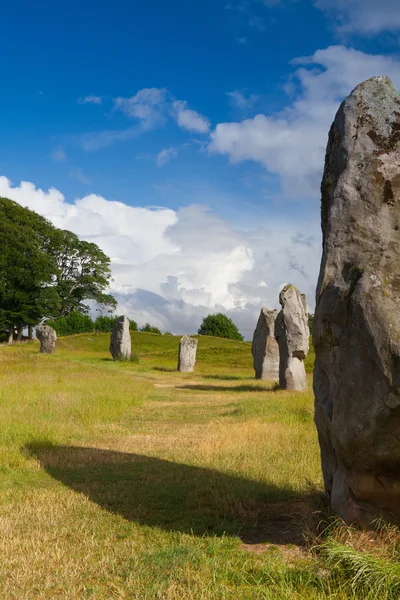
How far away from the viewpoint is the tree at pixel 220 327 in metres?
98.9

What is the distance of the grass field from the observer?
455 cm

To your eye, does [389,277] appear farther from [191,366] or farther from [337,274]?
[191,366]

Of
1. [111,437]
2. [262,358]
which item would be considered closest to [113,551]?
[111,437]

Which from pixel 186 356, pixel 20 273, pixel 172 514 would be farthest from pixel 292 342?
pixel 20 273

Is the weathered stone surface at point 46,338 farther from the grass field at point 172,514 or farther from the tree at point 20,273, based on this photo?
the grass field at point 172,514

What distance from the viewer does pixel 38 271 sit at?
54062mm

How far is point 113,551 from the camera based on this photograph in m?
5.36

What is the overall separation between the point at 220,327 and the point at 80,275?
38.0 metres

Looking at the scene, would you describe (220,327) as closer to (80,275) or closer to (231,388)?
(80,275)

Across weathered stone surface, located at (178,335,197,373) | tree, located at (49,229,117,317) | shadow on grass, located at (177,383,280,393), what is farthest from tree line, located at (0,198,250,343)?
shadow on grass, located at (177,383,280,393)

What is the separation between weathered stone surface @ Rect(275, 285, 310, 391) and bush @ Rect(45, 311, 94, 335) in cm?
4620

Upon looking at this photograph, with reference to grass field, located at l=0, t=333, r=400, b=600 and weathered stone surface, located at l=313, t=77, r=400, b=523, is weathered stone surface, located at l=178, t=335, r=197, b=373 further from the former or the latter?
weathered stone surface, located at l=313, t=77, r=400, b=523

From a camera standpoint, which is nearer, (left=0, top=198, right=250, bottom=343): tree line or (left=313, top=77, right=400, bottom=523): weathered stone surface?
(left=313, top=77, right=400, bottom=523): weathered stone surface

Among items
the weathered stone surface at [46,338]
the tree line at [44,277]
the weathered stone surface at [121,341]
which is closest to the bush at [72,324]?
the tree line at [44,277]
